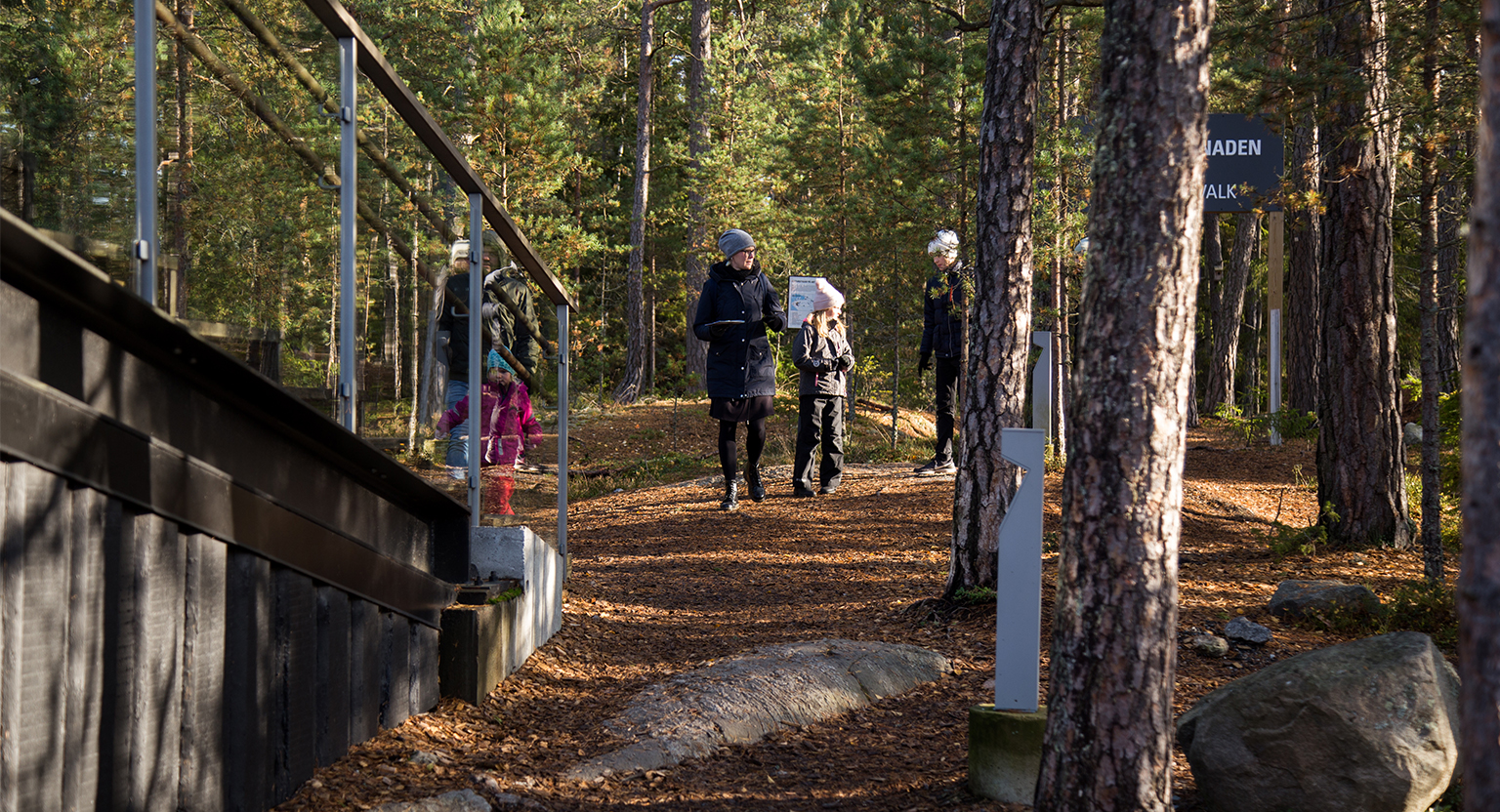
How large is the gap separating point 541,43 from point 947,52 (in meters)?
10.5

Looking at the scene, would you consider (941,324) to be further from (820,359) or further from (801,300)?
(801,300)

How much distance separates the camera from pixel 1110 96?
299 centimetres

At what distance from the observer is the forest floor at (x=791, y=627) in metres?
3.89

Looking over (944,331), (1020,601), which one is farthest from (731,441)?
(1020,601)

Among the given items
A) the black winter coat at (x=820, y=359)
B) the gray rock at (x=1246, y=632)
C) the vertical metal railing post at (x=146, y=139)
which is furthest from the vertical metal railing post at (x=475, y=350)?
the black winter coat at (x=820, y=359)

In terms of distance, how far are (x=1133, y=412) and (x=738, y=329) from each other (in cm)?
621

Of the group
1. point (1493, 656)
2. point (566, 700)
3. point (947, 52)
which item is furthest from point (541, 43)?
point (1493, 656)

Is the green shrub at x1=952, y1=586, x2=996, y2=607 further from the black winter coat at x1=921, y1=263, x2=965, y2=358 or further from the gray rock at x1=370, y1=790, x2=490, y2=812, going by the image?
the black winter coat at x1=921, y1=263, x2=965, y2=358

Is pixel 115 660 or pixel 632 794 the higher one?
pixel 115 660

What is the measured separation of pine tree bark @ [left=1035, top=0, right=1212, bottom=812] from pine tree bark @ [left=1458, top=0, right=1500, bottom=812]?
114 centimetres

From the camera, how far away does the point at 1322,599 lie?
5.76 meters

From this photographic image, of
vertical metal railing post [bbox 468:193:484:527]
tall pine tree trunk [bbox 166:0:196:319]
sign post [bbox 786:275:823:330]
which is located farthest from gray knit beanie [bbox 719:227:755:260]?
tall pine tree trunk [bbox 166:0:196:319]

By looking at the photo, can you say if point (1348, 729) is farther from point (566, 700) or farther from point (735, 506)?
point (735, 506)

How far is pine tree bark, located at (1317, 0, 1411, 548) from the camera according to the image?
23.4 feet
